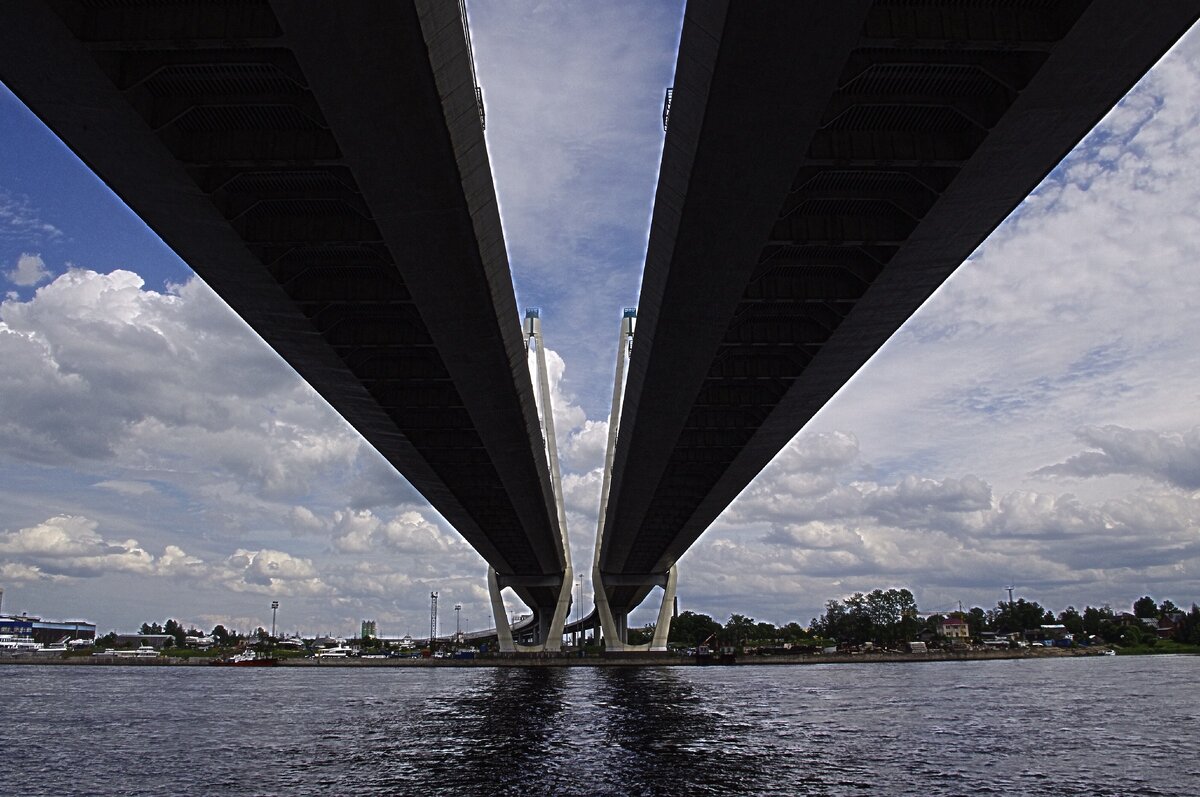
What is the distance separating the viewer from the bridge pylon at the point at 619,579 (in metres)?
62.7

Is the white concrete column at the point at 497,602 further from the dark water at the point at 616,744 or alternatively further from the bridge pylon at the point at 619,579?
the dark water at the point at 616,744

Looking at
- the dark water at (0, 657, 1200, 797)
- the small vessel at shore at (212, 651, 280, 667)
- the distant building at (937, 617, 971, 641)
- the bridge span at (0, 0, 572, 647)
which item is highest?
the bridge span at (0, 0, 572, 647)

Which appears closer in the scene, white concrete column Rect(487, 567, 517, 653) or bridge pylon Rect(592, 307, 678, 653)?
bridge pylon Rect(592, 307, 678, 653)

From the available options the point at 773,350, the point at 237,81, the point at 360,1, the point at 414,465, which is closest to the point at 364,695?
the point at 414,465

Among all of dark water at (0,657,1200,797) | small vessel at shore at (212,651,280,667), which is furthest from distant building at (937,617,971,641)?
dark water at (0,657,1200,797)

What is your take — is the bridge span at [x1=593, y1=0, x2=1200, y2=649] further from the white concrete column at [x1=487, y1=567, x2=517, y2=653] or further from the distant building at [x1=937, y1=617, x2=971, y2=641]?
the distant building at [x1=937, y1=617, x2=971, y2=641]

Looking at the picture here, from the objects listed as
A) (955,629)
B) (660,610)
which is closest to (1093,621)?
(955,629)

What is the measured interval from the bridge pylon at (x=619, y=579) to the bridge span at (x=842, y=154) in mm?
25291

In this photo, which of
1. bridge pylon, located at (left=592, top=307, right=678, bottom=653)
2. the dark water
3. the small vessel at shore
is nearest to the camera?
the dark water

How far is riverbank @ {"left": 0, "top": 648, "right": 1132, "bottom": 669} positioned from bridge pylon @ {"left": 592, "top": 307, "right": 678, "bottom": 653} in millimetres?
3462

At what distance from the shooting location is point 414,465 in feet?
133

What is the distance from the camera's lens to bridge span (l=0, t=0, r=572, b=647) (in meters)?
12.2

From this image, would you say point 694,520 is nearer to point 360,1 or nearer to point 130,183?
point 130,183

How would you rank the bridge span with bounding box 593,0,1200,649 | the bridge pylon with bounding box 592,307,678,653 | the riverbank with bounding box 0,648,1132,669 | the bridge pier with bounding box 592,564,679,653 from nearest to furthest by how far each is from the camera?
1. the bridge span with bounding box 593,0,1200,649
2. the bridge pylon with bounding box 592,307,678,653
3. the bridge pier with bounding box 592,564,679,653
4. the riverbank with bounding box 0,648,1132,669
